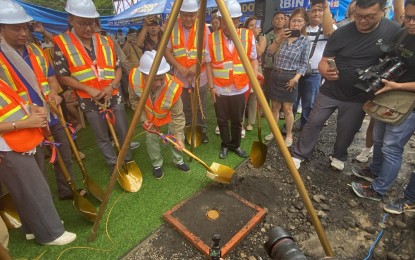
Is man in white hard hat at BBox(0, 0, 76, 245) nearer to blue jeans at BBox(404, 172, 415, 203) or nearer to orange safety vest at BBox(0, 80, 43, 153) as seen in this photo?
orange safety vest at BBox(0, 80, 43, 153)

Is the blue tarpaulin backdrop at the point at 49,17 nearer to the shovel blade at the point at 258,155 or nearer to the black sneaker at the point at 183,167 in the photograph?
the black sneaker at the point at 183,167

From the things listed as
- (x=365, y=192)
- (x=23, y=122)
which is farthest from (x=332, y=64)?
(x=23, y=122)

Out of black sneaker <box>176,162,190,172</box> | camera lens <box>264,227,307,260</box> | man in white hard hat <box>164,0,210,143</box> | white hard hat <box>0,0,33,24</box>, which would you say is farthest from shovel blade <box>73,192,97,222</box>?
man in white hard hat <box>164,0,210,143</box>

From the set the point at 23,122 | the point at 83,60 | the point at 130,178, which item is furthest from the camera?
the point at 130,178

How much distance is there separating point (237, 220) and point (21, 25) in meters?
2.86

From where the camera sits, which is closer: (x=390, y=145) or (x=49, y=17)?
(x=390, y=145)

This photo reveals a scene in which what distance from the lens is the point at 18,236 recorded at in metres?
2.71

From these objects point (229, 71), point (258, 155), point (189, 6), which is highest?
point (189, 6)

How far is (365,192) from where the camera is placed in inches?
122

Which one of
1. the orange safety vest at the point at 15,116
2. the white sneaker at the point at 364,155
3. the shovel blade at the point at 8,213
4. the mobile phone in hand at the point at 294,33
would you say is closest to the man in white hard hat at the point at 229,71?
the mobile phone in hand at the point at 294,33

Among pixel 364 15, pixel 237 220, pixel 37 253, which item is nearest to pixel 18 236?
pixel 37 253

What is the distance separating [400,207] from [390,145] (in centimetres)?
73

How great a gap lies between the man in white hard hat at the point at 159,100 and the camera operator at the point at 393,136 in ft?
7.85

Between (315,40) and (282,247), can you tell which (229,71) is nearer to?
(315,40)
